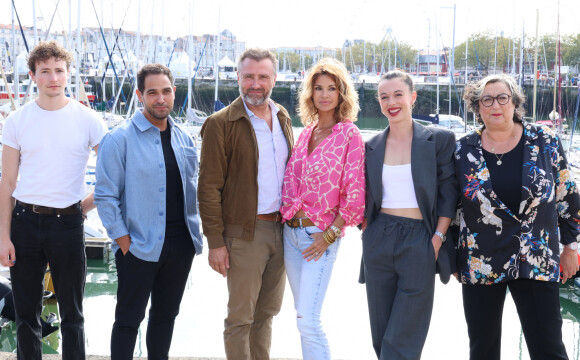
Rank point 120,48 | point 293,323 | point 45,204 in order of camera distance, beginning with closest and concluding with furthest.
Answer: point 45,204 < point 293,323 < point 120,48

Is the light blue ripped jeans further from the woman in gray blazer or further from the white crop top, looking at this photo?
the white crop top

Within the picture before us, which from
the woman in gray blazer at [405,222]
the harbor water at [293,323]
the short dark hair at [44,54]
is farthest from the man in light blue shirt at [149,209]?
the harbor water at [293,323]

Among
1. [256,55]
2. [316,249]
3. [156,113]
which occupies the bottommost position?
[316,249]

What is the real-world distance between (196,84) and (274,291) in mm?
45487

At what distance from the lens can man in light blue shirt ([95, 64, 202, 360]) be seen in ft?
9.90

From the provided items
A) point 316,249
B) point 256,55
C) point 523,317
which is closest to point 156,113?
point 256,55

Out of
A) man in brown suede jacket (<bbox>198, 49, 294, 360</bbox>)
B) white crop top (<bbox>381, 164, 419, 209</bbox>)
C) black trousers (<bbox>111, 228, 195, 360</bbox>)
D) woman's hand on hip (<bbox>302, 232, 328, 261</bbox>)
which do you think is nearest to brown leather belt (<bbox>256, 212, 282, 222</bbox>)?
man in brown suede jacket (<bbox>198, 49, 294, 360</bbox>)

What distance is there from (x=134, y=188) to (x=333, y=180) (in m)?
0.95

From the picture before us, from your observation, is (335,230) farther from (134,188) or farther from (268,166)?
(134,188)

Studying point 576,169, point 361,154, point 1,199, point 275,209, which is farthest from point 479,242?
point 576,169

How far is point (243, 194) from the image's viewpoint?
10.2 feet

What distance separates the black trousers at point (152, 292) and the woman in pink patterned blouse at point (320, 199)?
0.54 metres

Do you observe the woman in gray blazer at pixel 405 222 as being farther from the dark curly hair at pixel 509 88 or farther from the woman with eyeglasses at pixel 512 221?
the dark curly hair at pixel 509 88

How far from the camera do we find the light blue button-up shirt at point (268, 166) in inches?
124
